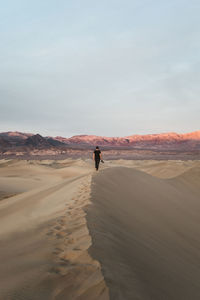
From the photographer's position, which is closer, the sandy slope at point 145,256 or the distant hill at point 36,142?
the sandy slope at point 145,256

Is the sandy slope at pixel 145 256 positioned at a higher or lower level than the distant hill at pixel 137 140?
lower

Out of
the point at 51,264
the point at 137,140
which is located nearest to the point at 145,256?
the point at 51,264

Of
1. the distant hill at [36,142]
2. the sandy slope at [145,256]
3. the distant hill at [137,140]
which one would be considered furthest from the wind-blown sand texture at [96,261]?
the distant hill at [137,140]

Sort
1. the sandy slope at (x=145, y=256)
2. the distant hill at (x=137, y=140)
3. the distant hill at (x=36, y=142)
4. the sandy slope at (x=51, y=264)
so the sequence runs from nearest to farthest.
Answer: the sandy slope at (x=51, y=264)
the sandy slope at (x=145, y=256)
the distant hill at (x=36, y=142)
the distant hill at (x=137, y=140)

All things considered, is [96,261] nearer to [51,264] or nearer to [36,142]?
[51,264]

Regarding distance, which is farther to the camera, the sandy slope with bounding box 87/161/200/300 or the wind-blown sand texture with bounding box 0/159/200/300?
the sandy slope with bounding box 87/161/200/300

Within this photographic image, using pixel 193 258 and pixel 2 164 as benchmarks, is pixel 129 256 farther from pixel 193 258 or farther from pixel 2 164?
pixel 2 164

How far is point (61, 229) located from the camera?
2959 mm

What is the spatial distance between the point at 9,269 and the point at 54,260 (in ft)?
1.41

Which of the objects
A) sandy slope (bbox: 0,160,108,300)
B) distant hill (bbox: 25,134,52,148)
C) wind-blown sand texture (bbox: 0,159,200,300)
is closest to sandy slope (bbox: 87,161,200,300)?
wind-blown sand texture (bbox: 0,159,200,300)

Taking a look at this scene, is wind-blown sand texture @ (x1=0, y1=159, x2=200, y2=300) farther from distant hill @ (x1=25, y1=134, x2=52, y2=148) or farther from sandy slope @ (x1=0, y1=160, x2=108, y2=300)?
distant hill @ (x1=25, y1=134, x2=52, y2=148)

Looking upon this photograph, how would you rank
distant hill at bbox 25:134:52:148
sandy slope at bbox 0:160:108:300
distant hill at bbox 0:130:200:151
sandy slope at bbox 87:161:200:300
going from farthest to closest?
1. distant hill at bbox 0:130:200:151
2. distant hill at bbox 25:134:52:148
3. sandy slope at bbox 87:161:200:300
4. sandy slope at bbox 0:160:108:300

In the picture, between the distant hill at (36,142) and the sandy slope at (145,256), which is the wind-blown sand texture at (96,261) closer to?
the sandy slope at (145,256)

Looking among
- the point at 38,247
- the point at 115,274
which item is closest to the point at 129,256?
the point at 115,274
